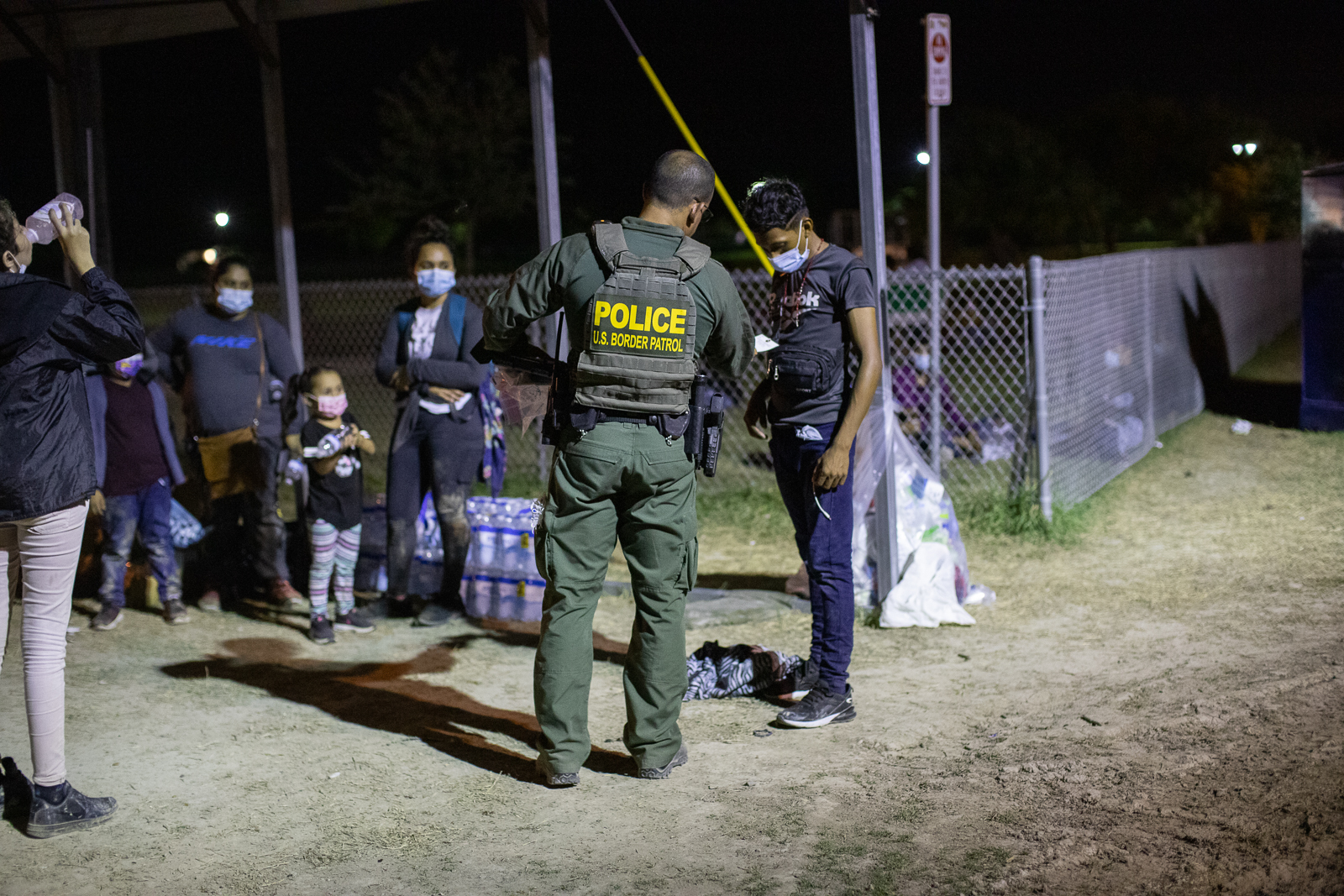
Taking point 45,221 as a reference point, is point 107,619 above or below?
below

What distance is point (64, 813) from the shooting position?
3621 mm

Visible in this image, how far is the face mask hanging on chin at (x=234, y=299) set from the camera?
5.98m

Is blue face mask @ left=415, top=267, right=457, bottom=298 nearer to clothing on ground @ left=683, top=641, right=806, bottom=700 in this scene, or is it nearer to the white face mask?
the white face mask

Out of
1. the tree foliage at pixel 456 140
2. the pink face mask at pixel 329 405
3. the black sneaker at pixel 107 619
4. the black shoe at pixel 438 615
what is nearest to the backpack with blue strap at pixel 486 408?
the pink face mask at pixel 329 405

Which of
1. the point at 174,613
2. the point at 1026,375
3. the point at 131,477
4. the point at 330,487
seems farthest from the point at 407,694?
the point at 1026,375

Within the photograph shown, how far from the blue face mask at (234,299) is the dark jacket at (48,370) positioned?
244 cm

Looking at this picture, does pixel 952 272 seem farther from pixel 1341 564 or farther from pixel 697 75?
pixel 697 75

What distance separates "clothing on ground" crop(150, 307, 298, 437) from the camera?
19.8 feet

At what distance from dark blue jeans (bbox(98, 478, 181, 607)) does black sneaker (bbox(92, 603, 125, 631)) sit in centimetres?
3

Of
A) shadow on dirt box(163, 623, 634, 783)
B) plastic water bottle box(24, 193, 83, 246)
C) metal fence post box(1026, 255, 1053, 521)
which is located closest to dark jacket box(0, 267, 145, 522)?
plastic water bottle box(24, 193, 83, 246)

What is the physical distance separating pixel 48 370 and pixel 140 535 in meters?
2.82

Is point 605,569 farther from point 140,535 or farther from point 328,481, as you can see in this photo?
point 140,535

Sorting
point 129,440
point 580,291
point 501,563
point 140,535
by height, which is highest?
point 580,291

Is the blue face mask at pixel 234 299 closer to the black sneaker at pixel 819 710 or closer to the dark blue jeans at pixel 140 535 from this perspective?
the dark blue jeans at pixel 140 535
